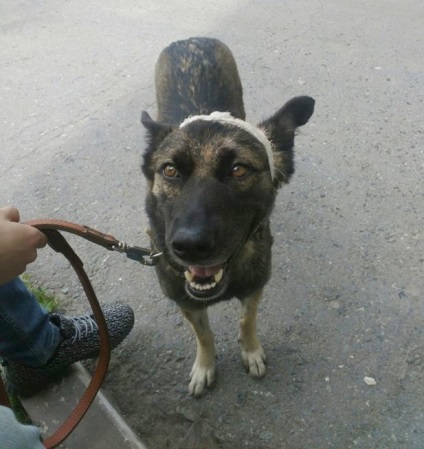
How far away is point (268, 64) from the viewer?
5082mm

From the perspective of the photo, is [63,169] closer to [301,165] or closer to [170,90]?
[170,90]

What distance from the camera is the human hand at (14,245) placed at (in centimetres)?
155

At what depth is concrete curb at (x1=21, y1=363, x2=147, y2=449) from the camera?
7.34 ft

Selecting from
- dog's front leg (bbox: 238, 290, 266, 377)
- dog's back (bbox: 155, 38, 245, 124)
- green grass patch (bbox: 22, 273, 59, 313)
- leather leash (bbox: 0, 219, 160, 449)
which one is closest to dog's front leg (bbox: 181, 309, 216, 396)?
dog's front leg (bbox: 238, 290, 266, 377)

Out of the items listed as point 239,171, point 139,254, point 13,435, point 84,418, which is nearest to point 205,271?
point 139,254

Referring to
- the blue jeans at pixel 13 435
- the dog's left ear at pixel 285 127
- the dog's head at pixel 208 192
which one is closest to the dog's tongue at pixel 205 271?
the dog's head at pixel 208 192

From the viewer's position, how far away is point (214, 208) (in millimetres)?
1911

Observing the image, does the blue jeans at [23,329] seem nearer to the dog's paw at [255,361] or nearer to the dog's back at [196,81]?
the dog's paw at [255,361]

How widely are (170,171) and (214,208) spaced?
37cm

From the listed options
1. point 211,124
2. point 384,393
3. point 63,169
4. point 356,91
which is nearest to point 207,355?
point 384,393

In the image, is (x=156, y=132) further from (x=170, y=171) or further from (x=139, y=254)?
(x=139, y=254)

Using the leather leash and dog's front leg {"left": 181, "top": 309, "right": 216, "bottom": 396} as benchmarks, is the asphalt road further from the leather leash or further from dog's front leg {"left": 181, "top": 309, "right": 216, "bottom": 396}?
the leather leash

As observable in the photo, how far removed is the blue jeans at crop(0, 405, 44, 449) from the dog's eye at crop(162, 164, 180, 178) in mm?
1229

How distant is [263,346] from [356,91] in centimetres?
295
